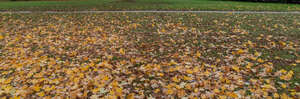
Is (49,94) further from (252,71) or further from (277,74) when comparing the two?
(277,74)

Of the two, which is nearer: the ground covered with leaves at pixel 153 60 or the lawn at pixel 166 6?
the ground covered with leaves at pixel 153 60

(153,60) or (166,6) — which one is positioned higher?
(166,6)

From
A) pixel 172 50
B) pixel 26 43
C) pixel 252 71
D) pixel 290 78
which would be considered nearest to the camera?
pixel 290 78

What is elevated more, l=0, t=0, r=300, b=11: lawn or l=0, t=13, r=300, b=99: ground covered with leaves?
l=0, t=0, r=300, b=11: lawn

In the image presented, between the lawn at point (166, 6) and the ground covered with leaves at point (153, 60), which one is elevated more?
the lawn at point (166, 6)

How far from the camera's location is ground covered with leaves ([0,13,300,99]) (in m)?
4.06

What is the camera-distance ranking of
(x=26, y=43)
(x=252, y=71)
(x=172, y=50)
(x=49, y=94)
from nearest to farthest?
Answer: (x=49, y=94), (x=252, y=71), (x=172, y=50), (x=26, y=43)

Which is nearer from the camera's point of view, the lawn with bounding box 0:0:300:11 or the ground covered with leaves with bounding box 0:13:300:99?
the ground covered with leaves with bounding box 0:13:300:99

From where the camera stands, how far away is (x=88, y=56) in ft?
19.5

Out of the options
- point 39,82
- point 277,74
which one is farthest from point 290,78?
point 39,82

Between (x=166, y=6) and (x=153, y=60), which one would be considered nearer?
(x=153, y=60)

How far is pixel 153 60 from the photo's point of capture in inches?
218

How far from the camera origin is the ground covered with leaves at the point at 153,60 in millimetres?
4059

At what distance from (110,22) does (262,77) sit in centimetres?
754
